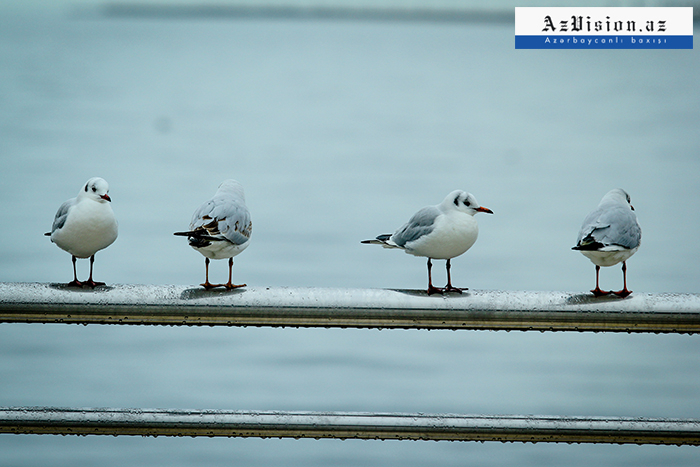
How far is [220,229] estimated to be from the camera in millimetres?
1706

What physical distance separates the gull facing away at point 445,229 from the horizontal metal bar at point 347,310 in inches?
20.2

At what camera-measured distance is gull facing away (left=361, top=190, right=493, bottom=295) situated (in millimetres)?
1673

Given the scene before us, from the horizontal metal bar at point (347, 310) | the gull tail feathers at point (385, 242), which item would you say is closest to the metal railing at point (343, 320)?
the horizontal metal bar at point (347, 310)

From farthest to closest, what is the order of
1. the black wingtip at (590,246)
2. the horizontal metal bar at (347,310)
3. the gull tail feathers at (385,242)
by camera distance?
the gull tail feathers at (385,242) < the black wingtip at (590,246) < the horizontal metal bar at (347,310)

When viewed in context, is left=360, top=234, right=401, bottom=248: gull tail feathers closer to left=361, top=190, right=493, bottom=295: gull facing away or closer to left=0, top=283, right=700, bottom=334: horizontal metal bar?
left=361, top=190, right=493, bottom=295: gull facing away

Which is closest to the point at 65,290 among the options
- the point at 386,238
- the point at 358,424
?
the point at 358,424

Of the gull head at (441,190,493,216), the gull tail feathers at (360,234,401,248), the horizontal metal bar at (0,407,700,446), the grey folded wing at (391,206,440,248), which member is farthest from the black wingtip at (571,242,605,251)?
the horizontal metal bar at (0,407,700,446)

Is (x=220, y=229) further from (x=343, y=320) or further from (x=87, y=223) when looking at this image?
(x=343, y=320)

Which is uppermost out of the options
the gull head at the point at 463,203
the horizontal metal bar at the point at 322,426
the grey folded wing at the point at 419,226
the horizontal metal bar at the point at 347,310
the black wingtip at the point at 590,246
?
the gull head at the point at 463,203

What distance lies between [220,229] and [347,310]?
2.26 ft

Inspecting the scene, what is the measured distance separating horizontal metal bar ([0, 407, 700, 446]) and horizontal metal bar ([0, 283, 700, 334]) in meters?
0.15

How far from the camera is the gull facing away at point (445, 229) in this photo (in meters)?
1.67

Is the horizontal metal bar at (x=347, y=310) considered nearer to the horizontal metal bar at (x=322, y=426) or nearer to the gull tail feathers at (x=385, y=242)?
the horizontal metal bar at (x=322, y=426)

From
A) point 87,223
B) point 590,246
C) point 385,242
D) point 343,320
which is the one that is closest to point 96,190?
point 87,223
